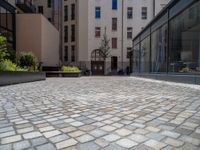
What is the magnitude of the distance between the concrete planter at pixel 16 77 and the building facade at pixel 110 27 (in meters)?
21.6

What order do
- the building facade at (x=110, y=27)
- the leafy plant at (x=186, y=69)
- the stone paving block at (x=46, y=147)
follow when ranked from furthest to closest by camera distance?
the building facade at (x=110, y=27) < the leafy plant at (x=186, y=69) < the stone paving block at (x=46, y=147)

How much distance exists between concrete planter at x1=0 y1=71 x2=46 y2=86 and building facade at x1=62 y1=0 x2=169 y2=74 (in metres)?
21.6

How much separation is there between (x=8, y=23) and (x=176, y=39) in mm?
14742

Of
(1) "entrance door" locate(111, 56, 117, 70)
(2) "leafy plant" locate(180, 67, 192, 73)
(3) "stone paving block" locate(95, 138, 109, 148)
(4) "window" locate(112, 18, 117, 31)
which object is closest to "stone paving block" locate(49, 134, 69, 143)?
(3) "stone paving block" locate(95, 138, 109, 148)

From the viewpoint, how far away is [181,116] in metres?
3.95

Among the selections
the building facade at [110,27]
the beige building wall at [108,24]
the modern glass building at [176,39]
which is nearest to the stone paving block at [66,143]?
the modern glass building at [176,39]

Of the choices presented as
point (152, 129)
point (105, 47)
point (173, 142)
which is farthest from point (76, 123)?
point (105, 47)

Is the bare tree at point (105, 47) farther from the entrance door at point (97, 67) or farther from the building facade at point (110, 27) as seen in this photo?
the entrance door at point (97, 67)

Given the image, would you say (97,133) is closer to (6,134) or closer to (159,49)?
(6,134)

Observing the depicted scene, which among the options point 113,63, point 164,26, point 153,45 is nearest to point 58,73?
point 153,45

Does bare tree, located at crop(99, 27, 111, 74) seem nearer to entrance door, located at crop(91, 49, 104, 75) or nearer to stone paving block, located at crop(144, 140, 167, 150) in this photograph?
entrance door, located at crop(91, 49, 104, 75)

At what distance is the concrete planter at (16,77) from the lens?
32.1ft

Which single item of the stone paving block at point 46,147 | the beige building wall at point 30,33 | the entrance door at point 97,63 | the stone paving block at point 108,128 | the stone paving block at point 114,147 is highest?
the beige building wall at point 30,33

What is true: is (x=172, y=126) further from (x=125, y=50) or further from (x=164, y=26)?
(x=125, y=50)
